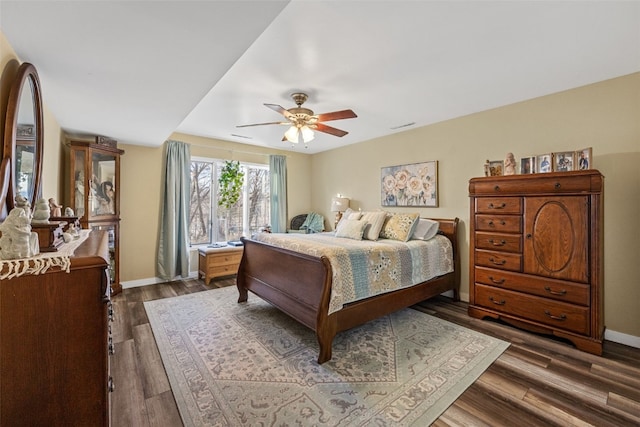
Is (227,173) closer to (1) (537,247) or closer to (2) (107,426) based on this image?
(2) (107,426)

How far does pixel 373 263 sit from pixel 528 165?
217 cm

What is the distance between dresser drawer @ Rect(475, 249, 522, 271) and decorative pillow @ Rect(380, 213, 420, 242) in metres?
0.79

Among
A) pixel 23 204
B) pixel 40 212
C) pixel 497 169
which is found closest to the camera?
pixel 23 204

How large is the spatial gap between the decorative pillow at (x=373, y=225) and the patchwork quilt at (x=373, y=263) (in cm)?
29

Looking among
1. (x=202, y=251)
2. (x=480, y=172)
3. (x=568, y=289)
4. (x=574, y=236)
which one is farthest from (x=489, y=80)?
(x=202, y=251)

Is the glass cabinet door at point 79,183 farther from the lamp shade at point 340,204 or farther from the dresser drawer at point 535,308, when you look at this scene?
the dresser drawer at point 535,308

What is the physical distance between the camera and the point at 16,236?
1.05 metres

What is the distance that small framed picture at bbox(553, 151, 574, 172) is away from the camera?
280cm

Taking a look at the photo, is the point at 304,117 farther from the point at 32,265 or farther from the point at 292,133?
the point at 32,265

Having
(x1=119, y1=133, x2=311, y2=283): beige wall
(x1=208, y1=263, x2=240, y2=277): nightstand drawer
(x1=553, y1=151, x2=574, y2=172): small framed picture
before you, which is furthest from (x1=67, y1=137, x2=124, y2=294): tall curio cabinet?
(x1=553, y1=151, x2=574, y2=172): small framed picture

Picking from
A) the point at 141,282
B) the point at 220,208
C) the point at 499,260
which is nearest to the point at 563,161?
the point at 499,260

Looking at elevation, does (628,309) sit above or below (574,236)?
below

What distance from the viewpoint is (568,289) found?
249 centimetres

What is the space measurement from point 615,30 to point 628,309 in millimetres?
2431
